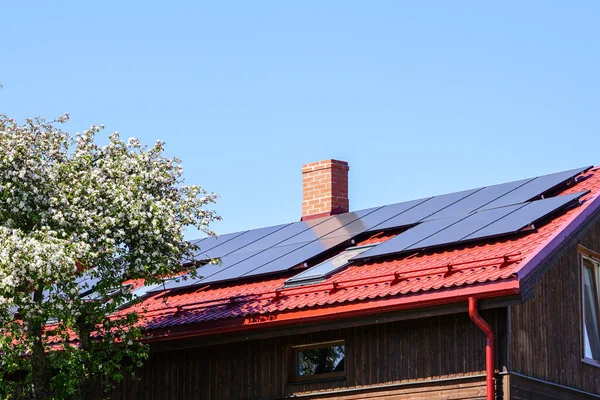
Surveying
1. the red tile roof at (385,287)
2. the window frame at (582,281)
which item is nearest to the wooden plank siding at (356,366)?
the red tile roof at (385,287)

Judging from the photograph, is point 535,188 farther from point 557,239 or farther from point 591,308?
point 557,239

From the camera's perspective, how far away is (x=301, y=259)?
62.8ft

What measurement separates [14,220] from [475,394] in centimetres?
700

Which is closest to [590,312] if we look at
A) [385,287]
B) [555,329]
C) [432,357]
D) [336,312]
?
[555,329]

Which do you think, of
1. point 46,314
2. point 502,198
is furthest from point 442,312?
point 46,314

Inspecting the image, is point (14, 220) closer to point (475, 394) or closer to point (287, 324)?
point (287, 324)

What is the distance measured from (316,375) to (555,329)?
3.68m

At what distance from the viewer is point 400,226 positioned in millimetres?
19625

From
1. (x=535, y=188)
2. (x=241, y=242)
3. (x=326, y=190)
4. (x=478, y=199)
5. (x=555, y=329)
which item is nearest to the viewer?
(x=555, y=329)

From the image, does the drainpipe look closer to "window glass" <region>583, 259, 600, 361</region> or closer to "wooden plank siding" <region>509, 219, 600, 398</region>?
"wooden plank siding" <region>509, 219, 600, 398</region>

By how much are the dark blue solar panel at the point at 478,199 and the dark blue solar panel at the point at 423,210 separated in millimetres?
216

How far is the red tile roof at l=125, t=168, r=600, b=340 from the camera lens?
15.1m

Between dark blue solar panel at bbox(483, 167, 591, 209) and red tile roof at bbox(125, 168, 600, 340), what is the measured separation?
22 cm

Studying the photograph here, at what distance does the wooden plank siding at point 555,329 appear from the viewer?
50.3ft
